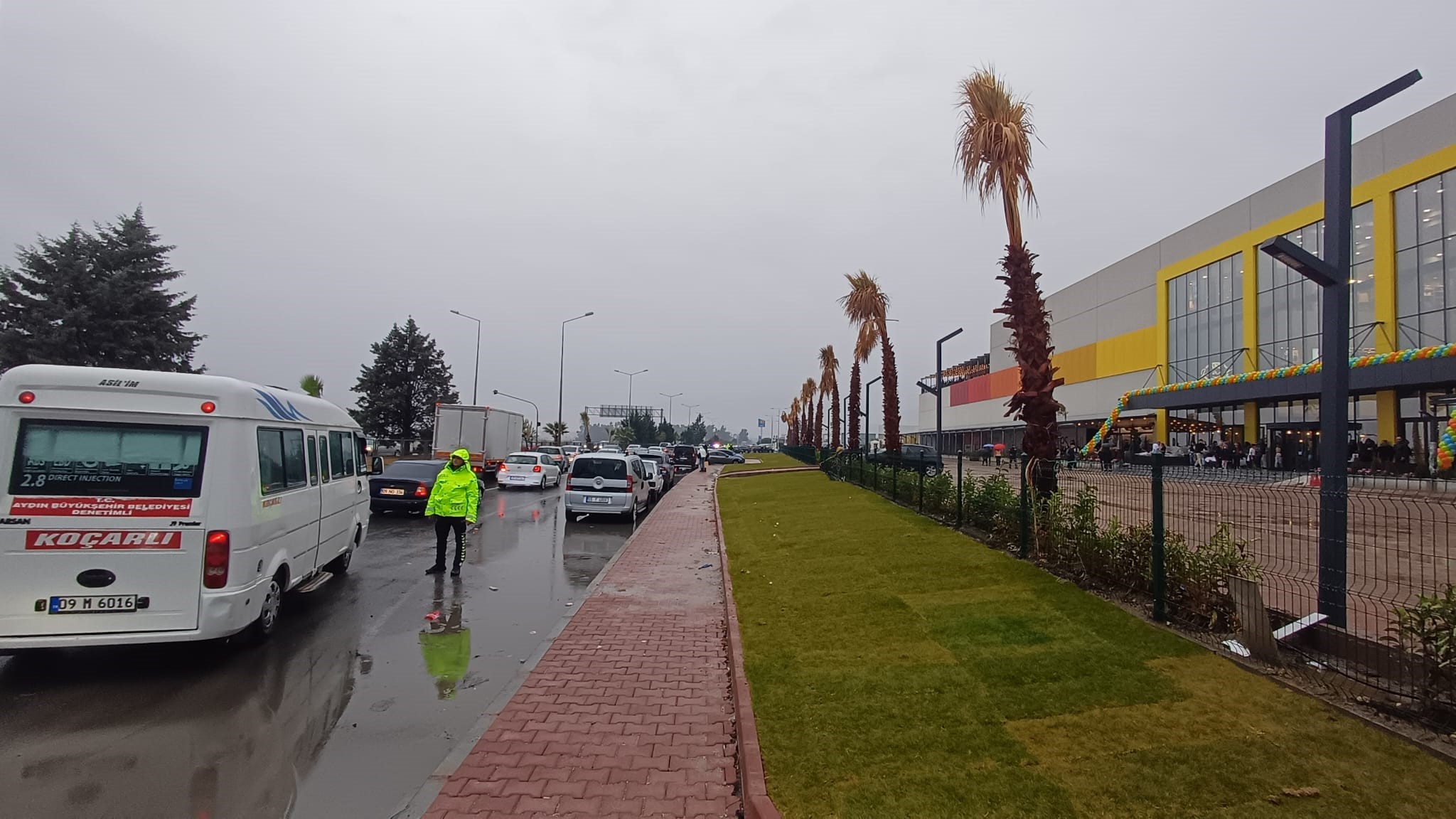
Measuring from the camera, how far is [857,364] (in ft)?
106

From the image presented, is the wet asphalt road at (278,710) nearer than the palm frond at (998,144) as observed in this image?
Yes

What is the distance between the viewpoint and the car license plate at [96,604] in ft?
18.2

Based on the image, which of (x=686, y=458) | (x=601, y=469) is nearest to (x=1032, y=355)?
(x=601, y=469)

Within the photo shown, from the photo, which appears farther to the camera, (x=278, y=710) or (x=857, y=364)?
(x=857, y=364)

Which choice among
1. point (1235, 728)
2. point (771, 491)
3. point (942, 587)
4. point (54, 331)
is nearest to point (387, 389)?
A: point (54, 331)

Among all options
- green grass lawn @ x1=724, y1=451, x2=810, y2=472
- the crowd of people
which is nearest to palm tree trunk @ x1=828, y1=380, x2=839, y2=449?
green grass lawn @ x1=724, y1=451, x2=810, y2=472

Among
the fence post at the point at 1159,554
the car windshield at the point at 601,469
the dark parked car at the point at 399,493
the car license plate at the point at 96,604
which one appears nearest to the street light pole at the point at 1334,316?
the fence post at the point at 1159,554

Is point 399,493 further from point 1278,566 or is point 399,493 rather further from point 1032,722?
point 1278,566

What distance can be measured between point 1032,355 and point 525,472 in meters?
19.9

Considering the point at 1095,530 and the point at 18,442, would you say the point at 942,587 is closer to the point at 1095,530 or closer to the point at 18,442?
the point at 1095,530

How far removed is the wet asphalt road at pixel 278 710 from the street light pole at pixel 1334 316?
20.4 feet

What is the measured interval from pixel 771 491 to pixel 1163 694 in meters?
18.5

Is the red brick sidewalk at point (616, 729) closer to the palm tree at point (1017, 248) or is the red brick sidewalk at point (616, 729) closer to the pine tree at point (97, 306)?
the palm tree at point (1017, 248)

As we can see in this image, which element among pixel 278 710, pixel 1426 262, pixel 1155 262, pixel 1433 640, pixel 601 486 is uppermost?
pixel 1155 262
